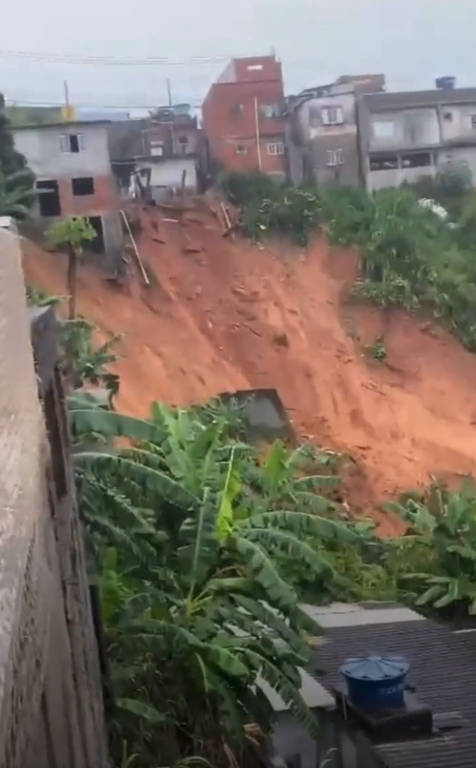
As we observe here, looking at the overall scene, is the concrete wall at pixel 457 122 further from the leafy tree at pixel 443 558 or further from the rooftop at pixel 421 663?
the rooftop at pixel 421 663

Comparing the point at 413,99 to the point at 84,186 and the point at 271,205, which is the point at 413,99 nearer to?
the point at 271,205

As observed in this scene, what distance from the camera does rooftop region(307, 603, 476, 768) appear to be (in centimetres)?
285

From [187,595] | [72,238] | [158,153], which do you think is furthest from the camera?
[158,153]

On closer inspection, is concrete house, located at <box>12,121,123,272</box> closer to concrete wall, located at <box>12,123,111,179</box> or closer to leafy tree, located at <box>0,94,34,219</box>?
concrete wall, located at <box>12,123,111,179</box>

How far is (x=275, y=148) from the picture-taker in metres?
8.45

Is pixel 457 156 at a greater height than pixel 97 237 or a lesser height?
greater

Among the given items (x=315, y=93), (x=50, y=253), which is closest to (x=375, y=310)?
(x=315, y=93)

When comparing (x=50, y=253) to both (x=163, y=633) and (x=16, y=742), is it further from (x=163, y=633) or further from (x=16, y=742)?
(x=16, y=742)

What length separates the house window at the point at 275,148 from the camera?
8.44 m

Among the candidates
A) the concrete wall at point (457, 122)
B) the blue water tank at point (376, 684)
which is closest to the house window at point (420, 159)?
the concrete wall at point (457, 122)

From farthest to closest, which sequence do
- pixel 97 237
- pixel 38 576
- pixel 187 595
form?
pixel 97 237 < pixel 187 595 < pixel 38 576

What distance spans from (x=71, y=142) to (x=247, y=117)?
152 cm

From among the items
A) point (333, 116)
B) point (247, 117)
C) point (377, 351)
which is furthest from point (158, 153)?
point (377, 351)

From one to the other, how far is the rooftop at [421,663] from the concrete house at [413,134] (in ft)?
14.6
